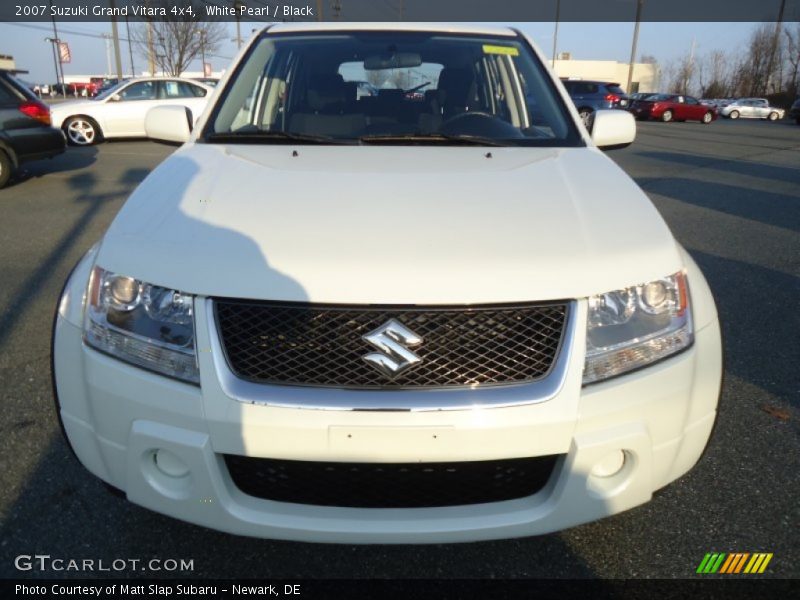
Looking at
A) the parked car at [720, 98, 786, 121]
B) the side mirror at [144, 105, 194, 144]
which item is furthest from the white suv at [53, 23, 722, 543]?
the parked car at [720, 98, 786, 121]

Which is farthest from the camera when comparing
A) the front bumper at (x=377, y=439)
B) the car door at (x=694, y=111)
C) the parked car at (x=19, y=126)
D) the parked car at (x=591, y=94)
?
the car door at (x=694, y=111)

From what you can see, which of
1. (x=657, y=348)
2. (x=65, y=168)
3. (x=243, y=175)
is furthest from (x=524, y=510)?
(x=65, y=168)

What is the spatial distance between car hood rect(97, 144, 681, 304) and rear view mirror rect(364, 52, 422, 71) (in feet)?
3.04

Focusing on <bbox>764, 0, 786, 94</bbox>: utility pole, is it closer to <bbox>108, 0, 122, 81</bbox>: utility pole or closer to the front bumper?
<bbox>108, 0, 122, 81</bbox>: utility pole

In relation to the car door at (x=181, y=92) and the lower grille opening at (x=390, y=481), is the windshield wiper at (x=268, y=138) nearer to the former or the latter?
the lower grille opening at (x=390, y=481)

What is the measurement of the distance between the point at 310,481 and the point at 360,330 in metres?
0.43

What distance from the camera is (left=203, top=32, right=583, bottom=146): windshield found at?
2793 mm

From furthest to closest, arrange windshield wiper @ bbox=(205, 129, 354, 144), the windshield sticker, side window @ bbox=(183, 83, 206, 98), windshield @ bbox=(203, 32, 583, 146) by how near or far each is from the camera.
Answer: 1. side window @ bbox=(183, 83, 206, 98)
2. the windshield sticker
3. windshield @ bbox=(203, 32, 583, 146)
4. windshield wiper @ bbox=(205, 129, 354, 144)

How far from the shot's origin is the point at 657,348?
5.57 ft

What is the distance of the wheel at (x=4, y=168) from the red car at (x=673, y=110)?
2963 cm

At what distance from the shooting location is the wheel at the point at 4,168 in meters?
8.27

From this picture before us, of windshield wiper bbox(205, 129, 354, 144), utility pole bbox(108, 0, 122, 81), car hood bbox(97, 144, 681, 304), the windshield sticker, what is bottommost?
car hood bbox(97, 144, 681, 304)

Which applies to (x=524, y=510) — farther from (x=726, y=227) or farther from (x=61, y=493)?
(x=726, y=227)

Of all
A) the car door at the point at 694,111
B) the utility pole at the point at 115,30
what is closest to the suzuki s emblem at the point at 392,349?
the utility pole at the point at 115,30
